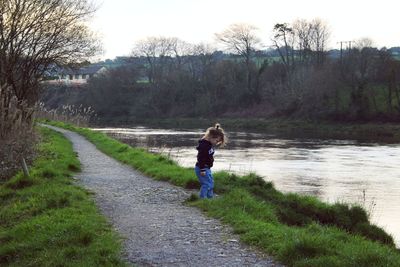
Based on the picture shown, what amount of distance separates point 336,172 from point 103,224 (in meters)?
17.6

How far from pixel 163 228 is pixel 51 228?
189cm

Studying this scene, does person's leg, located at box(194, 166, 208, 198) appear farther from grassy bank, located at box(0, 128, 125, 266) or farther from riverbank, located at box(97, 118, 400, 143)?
riverbank, located at box(97, 118, 400, 143)

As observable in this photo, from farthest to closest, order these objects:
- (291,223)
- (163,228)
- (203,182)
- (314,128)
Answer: (314,128) → (203,182) → (291,223) → (163,228)

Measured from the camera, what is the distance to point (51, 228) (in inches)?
352

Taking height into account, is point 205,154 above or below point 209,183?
above

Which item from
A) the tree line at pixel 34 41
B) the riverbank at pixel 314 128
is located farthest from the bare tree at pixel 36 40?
the riverbank at pixel 314 128

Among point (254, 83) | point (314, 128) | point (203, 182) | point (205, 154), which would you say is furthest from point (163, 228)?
point (254, 83)

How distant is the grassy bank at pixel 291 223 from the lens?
740cm

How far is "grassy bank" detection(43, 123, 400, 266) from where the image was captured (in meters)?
7.40

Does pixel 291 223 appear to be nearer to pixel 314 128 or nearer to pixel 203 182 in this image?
pixel 203 182

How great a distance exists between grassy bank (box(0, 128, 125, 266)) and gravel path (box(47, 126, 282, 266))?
0.35 m

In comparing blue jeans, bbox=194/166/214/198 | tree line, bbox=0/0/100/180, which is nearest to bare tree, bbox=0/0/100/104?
tree line, bbox=0/0/100/180

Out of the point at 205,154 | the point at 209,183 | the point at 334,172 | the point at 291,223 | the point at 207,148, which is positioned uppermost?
the point at 207,148

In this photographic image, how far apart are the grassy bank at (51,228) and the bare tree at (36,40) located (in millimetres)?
11096
